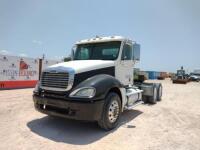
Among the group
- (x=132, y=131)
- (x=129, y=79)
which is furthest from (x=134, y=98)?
(x=132, y=131)

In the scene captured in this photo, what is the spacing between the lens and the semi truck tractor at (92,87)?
469 cm

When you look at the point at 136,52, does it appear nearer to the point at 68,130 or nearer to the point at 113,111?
the point at 113,111

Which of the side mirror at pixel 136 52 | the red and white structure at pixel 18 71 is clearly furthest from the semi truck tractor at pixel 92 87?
the red and white structure at pixel 18 71

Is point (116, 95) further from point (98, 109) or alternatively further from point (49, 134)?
point (49, 134)

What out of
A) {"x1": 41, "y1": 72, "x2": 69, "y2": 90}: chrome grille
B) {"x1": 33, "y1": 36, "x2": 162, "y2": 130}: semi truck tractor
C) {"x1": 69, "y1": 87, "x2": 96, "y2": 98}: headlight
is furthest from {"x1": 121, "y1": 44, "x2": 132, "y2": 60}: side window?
{"x1": 41, "y1": 72, "x2": 69, "y2": 90}: chrome grille

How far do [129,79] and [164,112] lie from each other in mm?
1960

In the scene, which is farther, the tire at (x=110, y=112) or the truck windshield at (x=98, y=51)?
the truck windshield at (x=98, y=51)

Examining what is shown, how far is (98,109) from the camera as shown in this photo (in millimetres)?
4766

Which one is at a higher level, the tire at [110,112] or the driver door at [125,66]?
the driver door at [125,66]

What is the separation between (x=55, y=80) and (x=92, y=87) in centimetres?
106

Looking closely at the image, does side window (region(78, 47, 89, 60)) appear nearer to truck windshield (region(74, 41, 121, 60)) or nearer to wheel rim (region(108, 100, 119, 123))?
truck windshield (region(74, 41, 121, 60))

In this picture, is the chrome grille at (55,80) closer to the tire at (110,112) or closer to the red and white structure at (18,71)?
the tire at (110,112)

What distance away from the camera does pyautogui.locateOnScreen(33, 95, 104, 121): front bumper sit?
4.58 m

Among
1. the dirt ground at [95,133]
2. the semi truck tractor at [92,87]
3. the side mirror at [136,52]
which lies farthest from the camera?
the side mirror at [136,52]
